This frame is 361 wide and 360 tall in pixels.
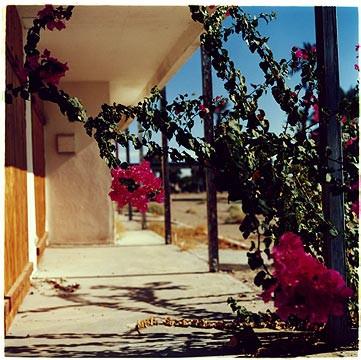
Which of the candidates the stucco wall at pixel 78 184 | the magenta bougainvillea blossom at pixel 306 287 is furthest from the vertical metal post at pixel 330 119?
the stucco wall at pixel 78 184

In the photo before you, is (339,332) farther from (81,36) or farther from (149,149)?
(81,36)

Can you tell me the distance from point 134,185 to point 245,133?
592 mm

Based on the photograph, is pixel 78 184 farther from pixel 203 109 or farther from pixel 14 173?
pixel 203 109

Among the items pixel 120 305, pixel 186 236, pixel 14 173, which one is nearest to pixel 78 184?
pixel 186 236

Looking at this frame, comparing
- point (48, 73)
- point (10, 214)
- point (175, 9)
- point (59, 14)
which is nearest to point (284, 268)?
point (48, 73)

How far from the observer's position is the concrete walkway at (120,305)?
3.65 metres

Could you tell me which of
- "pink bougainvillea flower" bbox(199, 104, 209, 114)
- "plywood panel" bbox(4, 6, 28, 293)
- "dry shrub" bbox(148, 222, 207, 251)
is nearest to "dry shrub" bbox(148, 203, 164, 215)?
"dry shrub" bbox(148, 222, 207, 251)

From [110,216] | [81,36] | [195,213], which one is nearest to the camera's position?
[81,36]

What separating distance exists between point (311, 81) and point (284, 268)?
154 centimetres

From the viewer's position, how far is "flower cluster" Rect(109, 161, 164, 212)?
293 centimetres

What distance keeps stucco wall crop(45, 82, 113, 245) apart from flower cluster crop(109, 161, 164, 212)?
699 cm

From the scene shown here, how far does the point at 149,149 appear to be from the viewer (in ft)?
9.80

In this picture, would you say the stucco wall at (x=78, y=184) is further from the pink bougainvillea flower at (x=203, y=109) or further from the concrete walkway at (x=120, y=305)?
the pink bougainvillea flower at (x=203, y=109)

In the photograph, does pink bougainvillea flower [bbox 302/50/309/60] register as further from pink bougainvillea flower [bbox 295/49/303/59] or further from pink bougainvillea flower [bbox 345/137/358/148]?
pink bougainvillea flower [bbox 345/137/358/148]
